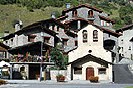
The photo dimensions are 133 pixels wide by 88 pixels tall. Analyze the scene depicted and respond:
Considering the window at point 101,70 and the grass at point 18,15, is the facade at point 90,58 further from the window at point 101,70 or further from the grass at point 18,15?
the grass at point 18,15

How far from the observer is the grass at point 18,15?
11611 cm

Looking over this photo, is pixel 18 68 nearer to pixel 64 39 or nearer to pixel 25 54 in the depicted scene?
pixel 25 54

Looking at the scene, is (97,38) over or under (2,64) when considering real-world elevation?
over

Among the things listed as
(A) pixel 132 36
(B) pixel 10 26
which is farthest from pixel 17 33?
(B) pixel 10 26

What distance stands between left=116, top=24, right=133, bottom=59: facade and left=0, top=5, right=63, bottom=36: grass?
3955 cm

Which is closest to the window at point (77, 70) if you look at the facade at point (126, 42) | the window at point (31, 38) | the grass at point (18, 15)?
the window at point (31, 38)

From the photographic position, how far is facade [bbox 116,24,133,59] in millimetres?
79875

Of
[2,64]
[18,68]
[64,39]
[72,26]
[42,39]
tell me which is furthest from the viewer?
[72,26]

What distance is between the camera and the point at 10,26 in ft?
375

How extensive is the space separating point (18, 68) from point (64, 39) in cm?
1253

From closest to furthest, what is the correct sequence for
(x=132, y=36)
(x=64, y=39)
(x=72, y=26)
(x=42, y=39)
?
(x=42, y=39) < (x=64, y=39) < (x=72, y=26) < (x=132, y=36)

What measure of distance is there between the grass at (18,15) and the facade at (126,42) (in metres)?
39.5

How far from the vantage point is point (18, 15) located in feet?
399

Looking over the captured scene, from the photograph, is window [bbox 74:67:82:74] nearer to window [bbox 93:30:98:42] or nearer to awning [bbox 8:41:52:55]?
window [bbox 93:30:98:42]
